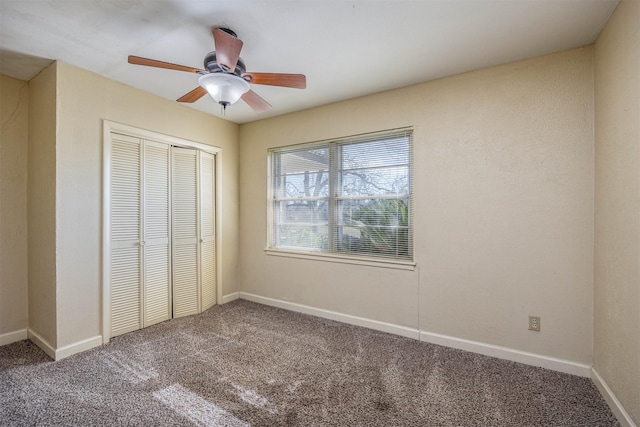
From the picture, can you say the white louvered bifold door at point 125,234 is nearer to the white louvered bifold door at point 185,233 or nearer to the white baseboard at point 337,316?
the white louvered bifold door at point 185,233

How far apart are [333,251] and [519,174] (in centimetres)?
197

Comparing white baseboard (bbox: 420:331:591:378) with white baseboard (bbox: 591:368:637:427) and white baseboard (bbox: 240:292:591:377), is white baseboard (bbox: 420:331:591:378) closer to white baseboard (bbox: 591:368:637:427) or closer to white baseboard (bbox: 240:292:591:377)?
white baseboard (bbox: 240:292:591:377)

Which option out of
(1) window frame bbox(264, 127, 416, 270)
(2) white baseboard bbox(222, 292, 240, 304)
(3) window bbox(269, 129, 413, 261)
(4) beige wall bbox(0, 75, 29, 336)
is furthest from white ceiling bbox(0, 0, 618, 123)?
(2) white baseboard bbox(222, 292, 240, 304)

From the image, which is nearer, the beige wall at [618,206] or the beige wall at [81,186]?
the beige wall at [618,206]

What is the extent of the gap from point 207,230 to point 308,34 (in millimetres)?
2625

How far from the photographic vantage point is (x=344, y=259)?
341 cm

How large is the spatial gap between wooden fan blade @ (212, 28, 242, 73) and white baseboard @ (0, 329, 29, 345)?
10.5 feet

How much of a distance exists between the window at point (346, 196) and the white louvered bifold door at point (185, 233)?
37.7 inches

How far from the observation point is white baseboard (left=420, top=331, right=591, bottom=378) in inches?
90.7

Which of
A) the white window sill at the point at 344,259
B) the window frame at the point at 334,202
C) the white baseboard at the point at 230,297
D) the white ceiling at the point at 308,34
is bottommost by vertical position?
the white baseboard at the point at 230,297

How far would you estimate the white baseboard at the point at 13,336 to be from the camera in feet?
9.20

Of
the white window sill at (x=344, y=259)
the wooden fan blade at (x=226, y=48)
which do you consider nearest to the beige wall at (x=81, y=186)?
the wooden fan blade at (x=226, y=48)

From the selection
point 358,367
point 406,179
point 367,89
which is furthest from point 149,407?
point 367,89

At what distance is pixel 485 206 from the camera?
8.66 ft
